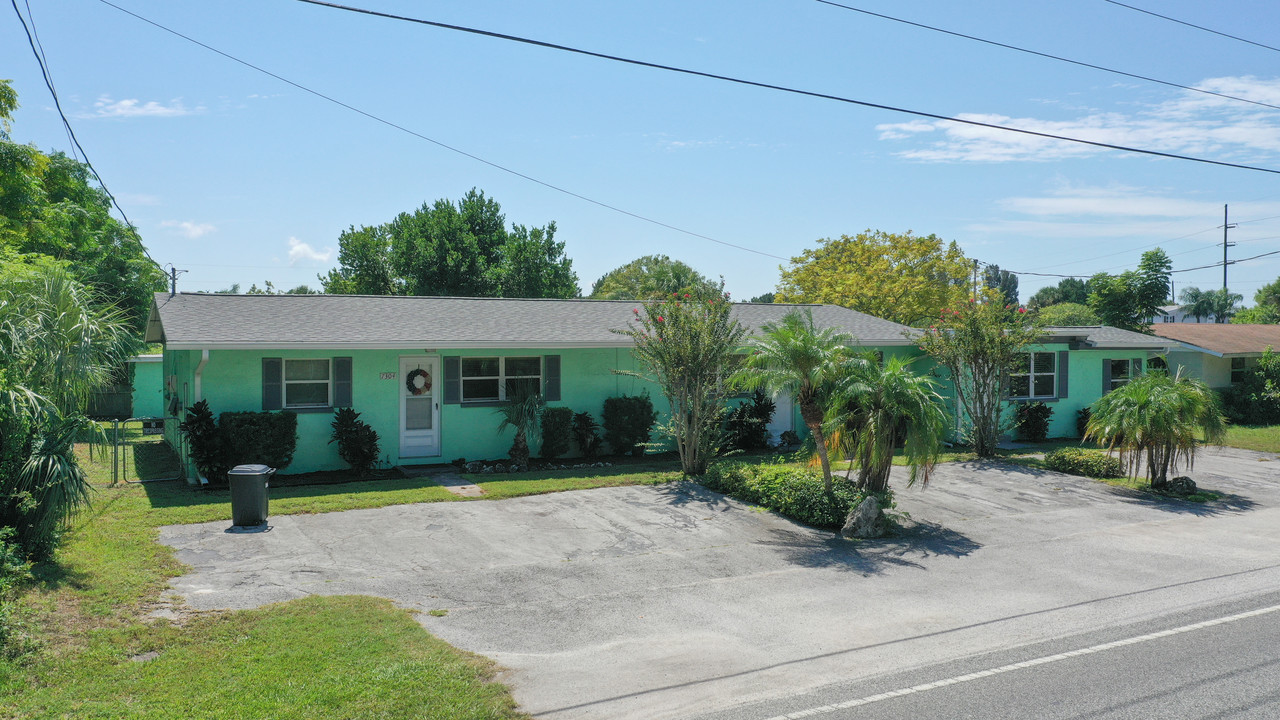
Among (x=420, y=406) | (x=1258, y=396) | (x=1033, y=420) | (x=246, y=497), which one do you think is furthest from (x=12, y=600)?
(x=1258, y=396)

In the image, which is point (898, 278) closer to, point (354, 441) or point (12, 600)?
point (354, 441)

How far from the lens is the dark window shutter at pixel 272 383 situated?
1458cm

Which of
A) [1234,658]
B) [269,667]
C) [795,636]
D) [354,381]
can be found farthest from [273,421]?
[1234,658]

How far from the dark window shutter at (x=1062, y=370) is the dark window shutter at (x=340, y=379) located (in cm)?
1700

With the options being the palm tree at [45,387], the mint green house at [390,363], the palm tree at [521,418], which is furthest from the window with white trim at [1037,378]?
the palm tree at [45,387]

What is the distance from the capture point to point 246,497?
35.5 ft

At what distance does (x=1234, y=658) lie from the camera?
21.6 feet

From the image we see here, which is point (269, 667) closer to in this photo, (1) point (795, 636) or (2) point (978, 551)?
(1) point (795, 636)

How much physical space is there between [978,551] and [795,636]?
4.33 meters

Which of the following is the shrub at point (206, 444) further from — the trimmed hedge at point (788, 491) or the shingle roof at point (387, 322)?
the trimmed hedge at point (788, 491)

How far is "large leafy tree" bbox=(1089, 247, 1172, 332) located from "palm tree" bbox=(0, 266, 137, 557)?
3135 centimetres

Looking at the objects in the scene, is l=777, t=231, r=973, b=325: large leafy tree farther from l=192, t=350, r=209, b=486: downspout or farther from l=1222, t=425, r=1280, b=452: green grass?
l=192, t=350, r=209, b=486: downspout

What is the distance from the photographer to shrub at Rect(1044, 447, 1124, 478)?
15750mm

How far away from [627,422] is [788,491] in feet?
18.3
